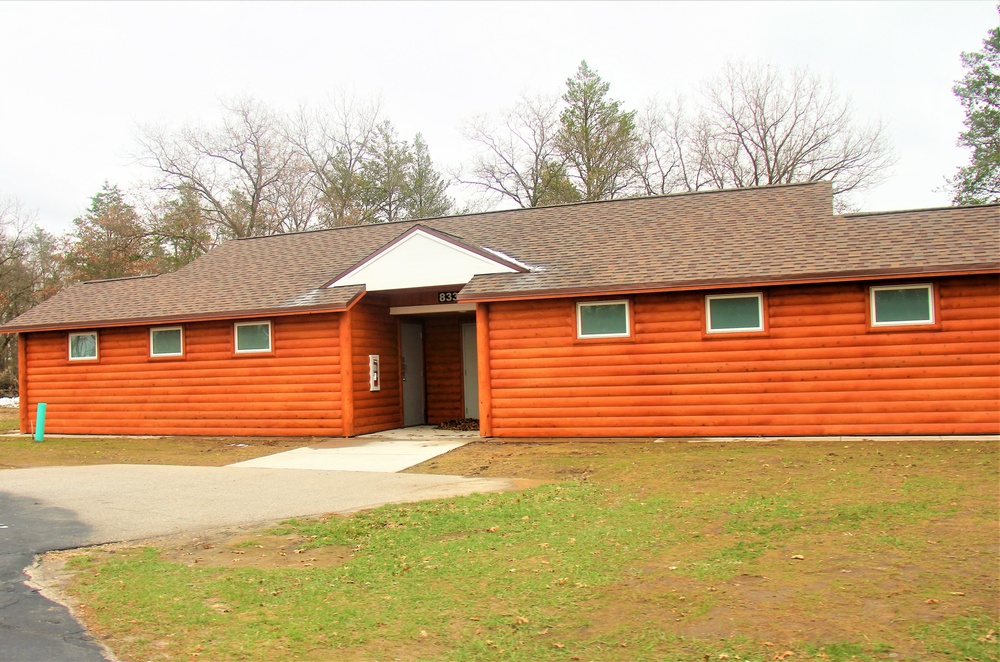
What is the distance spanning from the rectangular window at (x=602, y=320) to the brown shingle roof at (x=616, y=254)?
1.55 ft

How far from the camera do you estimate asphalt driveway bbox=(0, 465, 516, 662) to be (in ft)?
16.1

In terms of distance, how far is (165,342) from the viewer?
17.3m

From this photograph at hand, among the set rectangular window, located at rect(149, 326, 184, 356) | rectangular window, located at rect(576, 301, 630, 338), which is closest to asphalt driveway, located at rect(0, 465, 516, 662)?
rectangular window, located at rect(576, 301, 630, 338)

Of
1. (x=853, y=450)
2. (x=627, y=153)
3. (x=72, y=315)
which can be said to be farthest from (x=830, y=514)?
(x=627, y=153)

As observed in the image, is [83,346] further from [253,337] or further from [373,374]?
[373,374]

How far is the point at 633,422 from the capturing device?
45.4 ft

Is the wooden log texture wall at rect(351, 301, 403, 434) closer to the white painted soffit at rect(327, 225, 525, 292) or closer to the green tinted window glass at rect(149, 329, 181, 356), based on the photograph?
the white painted soffit at rect(327, 225, 525, 292)

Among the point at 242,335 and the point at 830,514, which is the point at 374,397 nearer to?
the point at 242,335

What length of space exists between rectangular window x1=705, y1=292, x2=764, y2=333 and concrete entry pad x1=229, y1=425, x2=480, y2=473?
479 cm

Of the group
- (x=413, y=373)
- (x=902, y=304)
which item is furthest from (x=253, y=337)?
(x=902, y=304)

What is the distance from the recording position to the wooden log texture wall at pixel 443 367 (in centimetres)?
1880

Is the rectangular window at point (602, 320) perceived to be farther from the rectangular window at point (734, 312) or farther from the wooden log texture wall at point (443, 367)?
the wooden log texture wall at point (443, 367)

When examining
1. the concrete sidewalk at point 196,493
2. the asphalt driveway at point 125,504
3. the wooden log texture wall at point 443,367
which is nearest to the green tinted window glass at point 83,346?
the asphalt driveway at point 125,504

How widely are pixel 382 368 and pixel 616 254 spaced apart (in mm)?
5534
